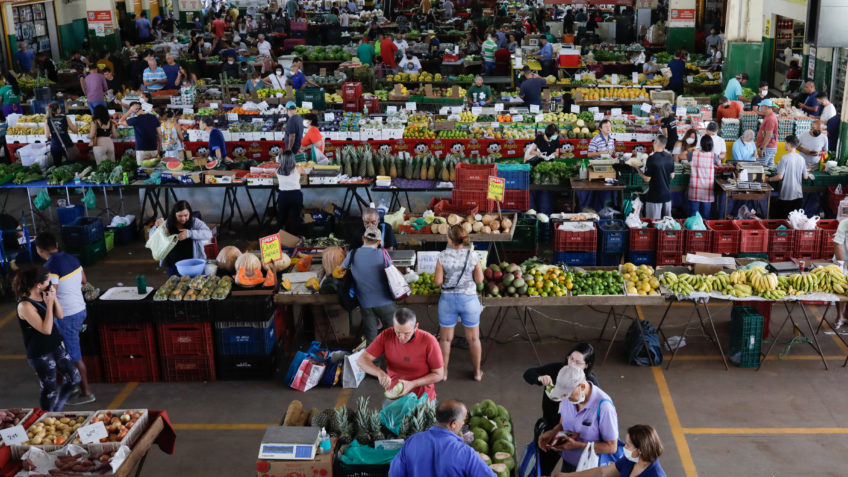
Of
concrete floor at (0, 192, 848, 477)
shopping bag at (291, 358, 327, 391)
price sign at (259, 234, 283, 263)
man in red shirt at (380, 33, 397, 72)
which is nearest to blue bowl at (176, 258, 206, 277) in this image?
price sign at (259, 234, 283, 263)

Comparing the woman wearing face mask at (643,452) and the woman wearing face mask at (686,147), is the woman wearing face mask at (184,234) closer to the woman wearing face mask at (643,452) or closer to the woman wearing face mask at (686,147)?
the woman wearing face mask at (643,452)

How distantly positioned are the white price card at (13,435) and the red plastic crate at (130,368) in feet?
8.52

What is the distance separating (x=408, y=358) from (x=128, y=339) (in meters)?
3.47

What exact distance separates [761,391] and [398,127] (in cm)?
824

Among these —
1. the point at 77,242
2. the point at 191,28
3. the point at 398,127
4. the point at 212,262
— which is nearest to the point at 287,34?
the point at 191,28

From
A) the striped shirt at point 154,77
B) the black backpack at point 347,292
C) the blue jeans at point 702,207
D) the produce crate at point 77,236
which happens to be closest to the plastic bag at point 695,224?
the blue jeans at point 702,207

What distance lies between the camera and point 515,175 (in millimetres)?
12023

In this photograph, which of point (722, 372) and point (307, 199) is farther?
point (307, 199)

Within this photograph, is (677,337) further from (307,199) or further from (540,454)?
(307,199)

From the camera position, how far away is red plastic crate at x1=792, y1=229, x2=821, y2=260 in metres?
10.9

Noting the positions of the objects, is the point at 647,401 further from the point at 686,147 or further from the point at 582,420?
the point at 686,147

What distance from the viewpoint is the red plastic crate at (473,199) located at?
447 inches

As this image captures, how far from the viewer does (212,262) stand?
9.73 meters

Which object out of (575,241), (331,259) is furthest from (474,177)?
(331,259)
